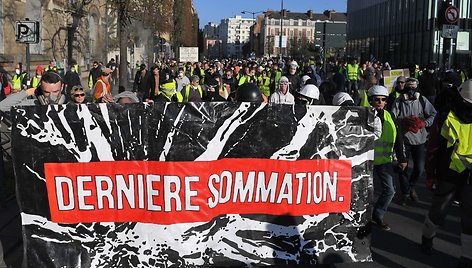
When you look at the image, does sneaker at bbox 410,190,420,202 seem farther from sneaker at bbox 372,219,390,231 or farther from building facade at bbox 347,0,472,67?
building facade at bbox 347,0,472,67

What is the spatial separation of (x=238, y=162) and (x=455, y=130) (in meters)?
2.05

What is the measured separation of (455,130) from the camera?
4.99 m

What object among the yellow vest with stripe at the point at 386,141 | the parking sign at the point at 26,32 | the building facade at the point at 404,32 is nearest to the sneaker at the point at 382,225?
the yellow vest with stripe at the point at 386,141

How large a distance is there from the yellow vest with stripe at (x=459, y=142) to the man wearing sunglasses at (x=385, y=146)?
123 centimetres

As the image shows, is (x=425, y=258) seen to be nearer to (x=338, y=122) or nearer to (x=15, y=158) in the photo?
(x=338, y=122)

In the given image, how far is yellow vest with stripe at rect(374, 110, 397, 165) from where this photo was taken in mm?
6266

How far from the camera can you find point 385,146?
6.28 metres

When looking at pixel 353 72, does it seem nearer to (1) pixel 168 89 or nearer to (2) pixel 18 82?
(1) pixel 168 89

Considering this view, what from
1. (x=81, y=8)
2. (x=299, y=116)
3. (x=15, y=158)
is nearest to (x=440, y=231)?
(x=299, y=116)

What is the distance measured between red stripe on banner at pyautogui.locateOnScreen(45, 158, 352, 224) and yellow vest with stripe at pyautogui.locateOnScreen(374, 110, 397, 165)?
172cm

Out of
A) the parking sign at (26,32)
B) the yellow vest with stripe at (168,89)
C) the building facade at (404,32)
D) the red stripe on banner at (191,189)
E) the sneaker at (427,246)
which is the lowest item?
the sneaker at (427,246)

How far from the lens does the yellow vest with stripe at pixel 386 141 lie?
627 centimetres

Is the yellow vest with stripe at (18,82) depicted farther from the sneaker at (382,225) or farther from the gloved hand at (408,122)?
the sneaker at (382,225)

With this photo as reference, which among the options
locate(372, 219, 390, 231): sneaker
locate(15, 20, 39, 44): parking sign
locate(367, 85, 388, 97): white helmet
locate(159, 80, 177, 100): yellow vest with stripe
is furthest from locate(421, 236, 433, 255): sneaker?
locate(15, 20, 39, 44): parking sign
